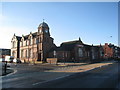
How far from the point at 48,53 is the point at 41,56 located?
326cm

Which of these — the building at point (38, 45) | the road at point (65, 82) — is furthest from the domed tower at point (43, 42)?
the road at point (65, 82)

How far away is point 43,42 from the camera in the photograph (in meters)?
56.3

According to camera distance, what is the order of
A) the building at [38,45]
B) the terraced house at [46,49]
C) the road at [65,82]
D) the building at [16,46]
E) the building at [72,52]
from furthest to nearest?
the building at [16,46]
the building at [38,45]
the terraced house at [46,49]
the building at [72,52]
the road at [65,82]

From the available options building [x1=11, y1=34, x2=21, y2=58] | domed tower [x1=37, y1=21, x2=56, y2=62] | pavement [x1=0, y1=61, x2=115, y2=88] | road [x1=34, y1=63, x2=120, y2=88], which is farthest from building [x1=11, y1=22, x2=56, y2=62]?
road [x1=34, y1=63, x2=120, y2=88]

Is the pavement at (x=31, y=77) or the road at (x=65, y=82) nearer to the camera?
the road at (x=65, y=82)

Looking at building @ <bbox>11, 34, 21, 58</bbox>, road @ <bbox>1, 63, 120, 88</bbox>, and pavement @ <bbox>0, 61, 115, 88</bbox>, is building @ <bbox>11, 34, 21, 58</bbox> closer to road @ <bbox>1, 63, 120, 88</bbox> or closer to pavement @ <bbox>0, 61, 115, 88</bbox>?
pavement @ <bbox>0, 61, 115, 88</bbox>

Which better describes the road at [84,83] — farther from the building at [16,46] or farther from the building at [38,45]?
the building at [16,46]

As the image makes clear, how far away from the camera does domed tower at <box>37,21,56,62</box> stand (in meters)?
56.1

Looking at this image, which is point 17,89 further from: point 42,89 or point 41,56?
point 41,56

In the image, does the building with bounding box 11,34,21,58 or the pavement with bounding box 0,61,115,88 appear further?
the building with bounding box 11,34,21,58

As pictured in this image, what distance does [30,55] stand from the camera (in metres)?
62.8

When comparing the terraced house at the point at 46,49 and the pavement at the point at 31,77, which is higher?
the terraced house at the point at 46,49

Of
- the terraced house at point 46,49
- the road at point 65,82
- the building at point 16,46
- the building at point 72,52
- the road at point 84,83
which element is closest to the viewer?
the road at point 84,83

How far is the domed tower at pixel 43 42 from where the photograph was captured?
184ft
